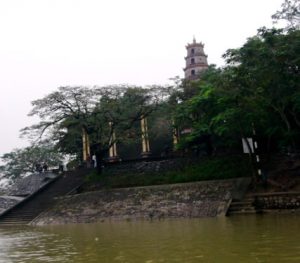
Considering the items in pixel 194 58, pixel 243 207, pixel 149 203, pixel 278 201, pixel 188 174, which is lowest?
pixel 243 207

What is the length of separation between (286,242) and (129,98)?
25.8 m

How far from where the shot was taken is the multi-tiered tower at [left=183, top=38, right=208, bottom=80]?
58062mm

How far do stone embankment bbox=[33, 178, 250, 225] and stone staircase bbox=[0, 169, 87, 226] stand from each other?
202 centimetres

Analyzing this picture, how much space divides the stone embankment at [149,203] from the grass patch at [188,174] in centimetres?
236

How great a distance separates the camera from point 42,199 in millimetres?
33281

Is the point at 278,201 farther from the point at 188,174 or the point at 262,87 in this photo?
the point at 188,174

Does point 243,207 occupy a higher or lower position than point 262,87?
lower

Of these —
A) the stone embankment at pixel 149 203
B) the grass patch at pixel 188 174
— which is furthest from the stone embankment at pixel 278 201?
the grass patch at pixel 188 174

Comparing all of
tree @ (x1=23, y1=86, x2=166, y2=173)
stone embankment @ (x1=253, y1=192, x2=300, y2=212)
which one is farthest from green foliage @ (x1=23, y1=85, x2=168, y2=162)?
stone embankment @ (x1=253, y1=192, x2=300, y2=212)

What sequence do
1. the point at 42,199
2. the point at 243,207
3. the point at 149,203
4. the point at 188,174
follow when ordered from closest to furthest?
the point at 243,207, the point at 149,203, the point at 188,174, the point at 42,199

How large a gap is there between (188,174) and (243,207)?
29.2ft

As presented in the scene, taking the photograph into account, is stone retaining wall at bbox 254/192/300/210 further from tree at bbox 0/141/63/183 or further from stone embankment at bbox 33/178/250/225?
tree at bbox 0/141/63/183

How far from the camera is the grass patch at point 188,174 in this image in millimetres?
27359

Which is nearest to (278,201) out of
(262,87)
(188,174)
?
(262,87)
